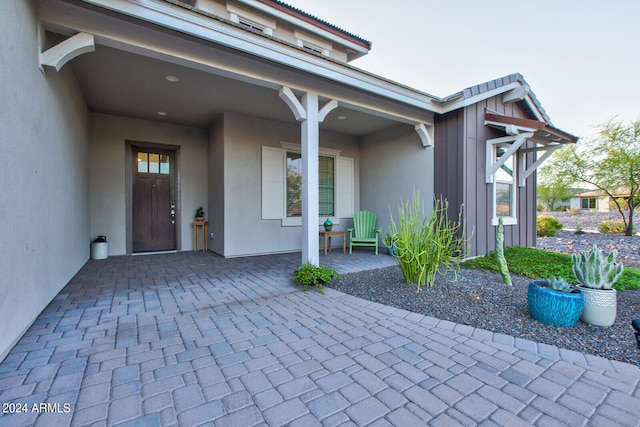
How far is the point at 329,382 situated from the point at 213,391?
59 cm

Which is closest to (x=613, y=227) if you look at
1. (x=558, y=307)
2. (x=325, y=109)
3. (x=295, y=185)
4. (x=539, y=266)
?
(x=539, y=266)

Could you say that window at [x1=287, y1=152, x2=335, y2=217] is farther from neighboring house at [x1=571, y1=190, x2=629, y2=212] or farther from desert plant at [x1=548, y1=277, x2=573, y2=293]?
neighboring house at [x1=571, y1=190, x2=629, y2=212]

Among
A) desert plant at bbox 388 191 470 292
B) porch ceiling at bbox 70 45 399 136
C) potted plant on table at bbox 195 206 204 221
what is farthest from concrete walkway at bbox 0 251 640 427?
potted plant on table at bbox 195 206 204 221

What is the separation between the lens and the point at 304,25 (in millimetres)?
6293

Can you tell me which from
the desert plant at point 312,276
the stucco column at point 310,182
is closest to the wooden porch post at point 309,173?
the stucco column at point 310,182

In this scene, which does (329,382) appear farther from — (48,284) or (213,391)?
(48,284)

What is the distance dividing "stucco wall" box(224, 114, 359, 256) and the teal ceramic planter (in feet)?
14.2

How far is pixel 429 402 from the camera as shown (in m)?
1.33

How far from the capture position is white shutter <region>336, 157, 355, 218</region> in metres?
6.52

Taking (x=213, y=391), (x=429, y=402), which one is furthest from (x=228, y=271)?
(x=429, y=402)

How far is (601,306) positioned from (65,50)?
16.2 feet

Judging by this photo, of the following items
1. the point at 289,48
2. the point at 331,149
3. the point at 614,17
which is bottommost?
the point at 331,149

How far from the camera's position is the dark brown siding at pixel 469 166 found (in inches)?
190

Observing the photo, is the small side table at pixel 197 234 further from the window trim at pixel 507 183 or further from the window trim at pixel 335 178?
the window trim at pixel 507 183
